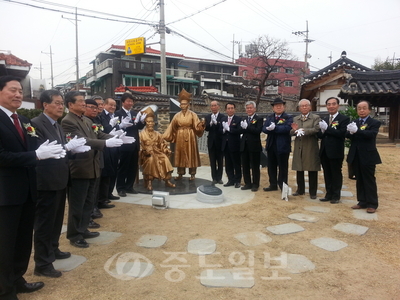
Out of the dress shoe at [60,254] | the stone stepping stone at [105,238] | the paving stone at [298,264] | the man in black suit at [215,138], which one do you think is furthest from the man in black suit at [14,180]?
the man in black suit at [215,138]

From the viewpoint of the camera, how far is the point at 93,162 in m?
3.98

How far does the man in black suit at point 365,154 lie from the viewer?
5.16 metres

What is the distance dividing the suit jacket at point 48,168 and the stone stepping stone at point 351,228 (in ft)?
12.8

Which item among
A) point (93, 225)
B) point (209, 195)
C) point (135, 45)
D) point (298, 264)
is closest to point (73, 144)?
point (93, 225)

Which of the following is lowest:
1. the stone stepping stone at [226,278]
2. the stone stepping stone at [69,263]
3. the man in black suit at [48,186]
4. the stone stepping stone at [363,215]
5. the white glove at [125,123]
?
the stone stepping stone at [69,263]

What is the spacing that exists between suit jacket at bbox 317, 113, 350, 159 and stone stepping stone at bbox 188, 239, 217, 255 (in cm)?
320

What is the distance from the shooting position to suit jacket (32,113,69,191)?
312 cm

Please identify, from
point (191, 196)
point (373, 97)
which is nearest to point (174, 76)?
point (373, 97)

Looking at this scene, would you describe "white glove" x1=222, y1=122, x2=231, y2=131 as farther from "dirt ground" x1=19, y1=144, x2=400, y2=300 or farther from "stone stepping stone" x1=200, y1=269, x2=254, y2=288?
"stone stepping stone" x1=200, y1=269, x2=254, y2=288

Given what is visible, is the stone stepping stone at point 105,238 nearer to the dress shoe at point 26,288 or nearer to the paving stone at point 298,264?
the dress shoe at point 26,288

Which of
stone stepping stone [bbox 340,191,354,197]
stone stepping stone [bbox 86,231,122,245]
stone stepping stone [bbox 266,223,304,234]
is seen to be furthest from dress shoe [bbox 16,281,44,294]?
stone stepping stone [bbox 340,191,354,197]

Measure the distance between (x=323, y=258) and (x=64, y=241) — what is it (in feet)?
11.2

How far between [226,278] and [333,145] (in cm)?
384

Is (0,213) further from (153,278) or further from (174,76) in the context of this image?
(174,76)
